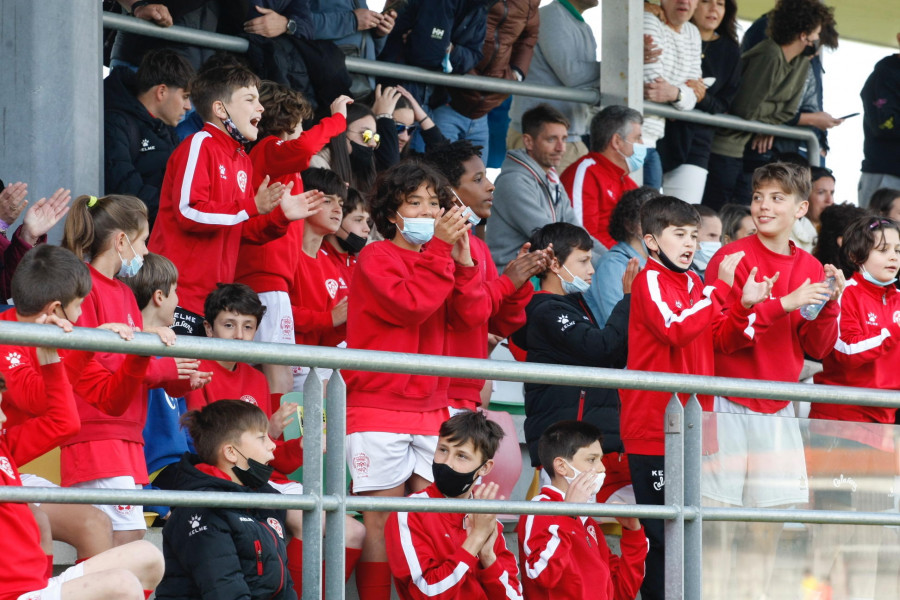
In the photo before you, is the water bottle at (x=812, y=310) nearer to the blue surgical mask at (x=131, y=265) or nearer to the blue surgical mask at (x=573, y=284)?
the blue surgical mask at (x=573, y=284)

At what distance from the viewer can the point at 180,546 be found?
14.2 ft

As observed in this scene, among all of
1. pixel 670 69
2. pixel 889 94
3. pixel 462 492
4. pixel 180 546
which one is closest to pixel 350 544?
pixel 462 492

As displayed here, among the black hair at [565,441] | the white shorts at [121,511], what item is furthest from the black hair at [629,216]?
the white shorts at [121,511]

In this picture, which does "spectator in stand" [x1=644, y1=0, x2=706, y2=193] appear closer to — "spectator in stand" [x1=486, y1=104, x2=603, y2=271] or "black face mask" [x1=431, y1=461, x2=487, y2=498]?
"spectator in stand" [x1=486, y1=104, x2=603, y2=271]

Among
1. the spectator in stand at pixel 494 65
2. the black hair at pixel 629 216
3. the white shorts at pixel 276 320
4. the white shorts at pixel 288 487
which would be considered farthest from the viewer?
the spectator in stand at pixel 494 65

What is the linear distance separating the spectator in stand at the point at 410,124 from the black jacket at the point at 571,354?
2.09 meters

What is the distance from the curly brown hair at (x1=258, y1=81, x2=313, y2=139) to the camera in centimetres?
677

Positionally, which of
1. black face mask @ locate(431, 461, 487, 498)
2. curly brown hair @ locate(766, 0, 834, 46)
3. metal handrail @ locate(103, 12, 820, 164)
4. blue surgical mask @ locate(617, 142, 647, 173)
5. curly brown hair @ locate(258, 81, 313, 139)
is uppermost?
curly brown hair @ locate(766, 0, 834, 46)

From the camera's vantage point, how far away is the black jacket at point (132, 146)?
6547mm

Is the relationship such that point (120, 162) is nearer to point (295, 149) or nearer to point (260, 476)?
point (295, 149)

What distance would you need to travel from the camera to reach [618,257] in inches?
270

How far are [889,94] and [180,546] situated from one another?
7.45m

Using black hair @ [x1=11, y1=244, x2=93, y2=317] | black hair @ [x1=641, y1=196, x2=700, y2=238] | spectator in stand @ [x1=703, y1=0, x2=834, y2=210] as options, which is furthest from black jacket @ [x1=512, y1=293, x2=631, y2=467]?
spectator in stand @ [x1=703, y1=0, x2=834, y2=210]

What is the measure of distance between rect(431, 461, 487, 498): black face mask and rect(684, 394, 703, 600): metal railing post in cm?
78
